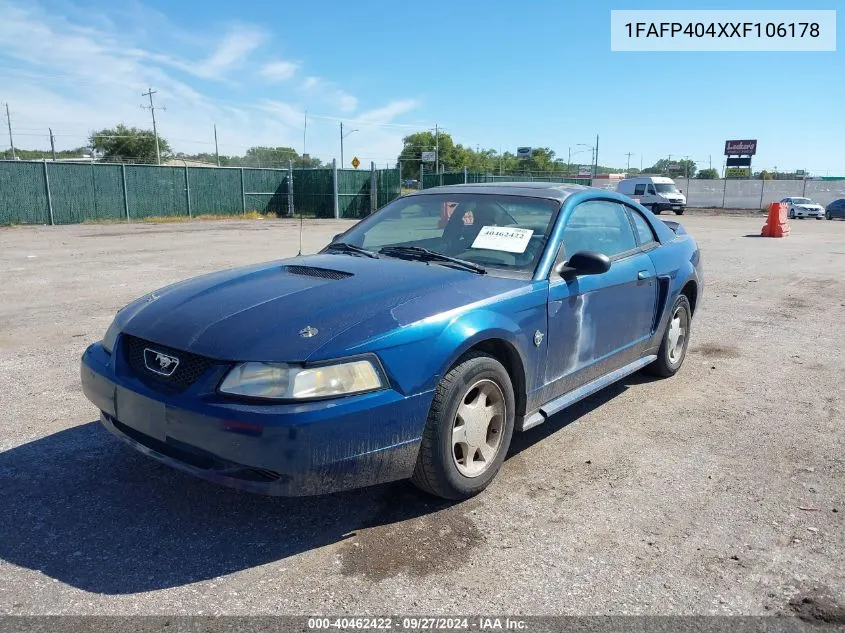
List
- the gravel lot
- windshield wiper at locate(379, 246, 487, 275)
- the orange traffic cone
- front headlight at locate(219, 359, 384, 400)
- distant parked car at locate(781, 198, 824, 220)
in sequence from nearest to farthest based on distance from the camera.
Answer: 1. the gravel lot
2. front headlight at locate(219, 359, 384, 400)
3. windshield wiper at locate(379, 246, 487, 275)
4. the orange traffic cone
5. distant parked car at locate(781, 198, 824, 220)

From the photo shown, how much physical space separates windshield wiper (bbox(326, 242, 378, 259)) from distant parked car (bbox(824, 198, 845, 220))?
4059 cm

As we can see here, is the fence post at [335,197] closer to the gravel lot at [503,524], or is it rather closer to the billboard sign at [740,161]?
the gravel lot at [503,524]

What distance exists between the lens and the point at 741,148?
188 feet

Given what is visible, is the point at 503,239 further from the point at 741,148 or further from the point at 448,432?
the point at 741,148

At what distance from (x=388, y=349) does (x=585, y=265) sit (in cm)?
145

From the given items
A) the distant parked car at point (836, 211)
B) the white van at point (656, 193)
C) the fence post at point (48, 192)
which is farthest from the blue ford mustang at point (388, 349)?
the distant parked car at point (836, 211)

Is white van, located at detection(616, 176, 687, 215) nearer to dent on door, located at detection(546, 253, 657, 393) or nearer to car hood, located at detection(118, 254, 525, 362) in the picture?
dent on door, located at detection(546, 253, 657, 393)

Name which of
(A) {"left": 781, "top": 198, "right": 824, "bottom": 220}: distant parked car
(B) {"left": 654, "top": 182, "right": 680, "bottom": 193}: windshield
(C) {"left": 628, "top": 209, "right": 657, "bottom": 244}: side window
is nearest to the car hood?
(C) {"left": 628, "top": 209, "right": 657, "bottom": 244}: side window

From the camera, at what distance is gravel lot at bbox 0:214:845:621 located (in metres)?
2.51

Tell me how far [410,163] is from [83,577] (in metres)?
97.0

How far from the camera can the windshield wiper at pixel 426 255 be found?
3.65 meters

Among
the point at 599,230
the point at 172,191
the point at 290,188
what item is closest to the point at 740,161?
the point at 290,188

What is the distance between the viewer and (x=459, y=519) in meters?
3.09

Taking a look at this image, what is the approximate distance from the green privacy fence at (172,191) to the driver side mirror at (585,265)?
17868 mm
